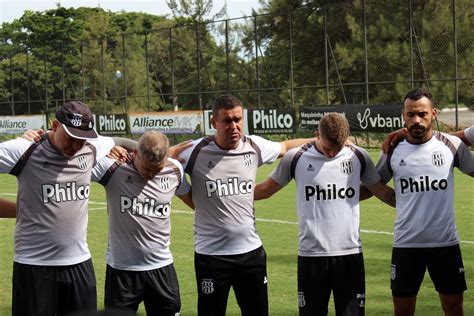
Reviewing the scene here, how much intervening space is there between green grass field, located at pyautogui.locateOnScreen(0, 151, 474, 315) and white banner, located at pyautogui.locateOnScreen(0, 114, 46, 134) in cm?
2362

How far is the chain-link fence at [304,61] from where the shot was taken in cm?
3716

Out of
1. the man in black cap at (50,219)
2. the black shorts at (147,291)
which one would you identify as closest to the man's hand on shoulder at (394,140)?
the black shorts at (147,291)

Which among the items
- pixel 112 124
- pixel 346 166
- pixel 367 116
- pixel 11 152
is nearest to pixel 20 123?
pixel 112 124

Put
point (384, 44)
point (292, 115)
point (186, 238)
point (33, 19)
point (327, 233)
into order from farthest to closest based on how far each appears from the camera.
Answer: point (33, 19)
point (384, 44)
point (292, 115)
point (186, 238)
point (327, 233)

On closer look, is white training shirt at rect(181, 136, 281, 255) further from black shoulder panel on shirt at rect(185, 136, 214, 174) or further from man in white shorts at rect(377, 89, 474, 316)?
man in white shorts at rect(377, 89, 474, 316)

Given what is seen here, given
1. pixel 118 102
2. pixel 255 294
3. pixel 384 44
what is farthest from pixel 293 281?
pixel 118 102

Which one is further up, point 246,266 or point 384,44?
point 384,44

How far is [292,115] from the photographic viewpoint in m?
32.6

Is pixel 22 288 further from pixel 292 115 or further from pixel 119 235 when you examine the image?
pixel 292 115

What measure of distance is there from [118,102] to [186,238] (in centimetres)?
3870

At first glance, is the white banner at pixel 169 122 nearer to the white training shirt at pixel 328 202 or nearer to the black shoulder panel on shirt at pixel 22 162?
the white training shirt at pixel 328 202

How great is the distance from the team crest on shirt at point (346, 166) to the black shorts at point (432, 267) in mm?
798

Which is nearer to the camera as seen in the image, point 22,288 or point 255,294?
point 22,288

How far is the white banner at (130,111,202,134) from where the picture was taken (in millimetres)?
35188
